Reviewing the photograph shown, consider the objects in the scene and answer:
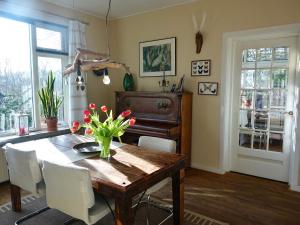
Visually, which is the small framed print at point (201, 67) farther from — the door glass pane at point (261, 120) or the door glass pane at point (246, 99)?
the door glass pane at point (261, 120)

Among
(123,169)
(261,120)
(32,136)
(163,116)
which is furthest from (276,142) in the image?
(32,136)

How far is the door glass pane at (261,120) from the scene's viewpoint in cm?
329

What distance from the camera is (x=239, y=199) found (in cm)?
277

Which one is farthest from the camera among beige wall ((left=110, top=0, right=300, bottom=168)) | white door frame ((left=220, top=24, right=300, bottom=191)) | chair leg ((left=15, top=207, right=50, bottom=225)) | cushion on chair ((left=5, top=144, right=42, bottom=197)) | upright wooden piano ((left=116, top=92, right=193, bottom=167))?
upright wooden piano ((left=116, top=92, right=193, bottom=167))

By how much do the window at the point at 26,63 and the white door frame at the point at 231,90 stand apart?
252 cm

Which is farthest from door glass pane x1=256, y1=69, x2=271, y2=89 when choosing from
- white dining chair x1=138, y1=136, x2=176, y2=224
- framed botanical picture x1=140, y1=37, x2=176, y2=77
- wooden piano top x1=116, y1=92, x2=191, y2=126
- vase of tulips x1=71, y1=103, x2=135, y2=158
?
vase of tulips x1=71, y1=103, x2=135, y2=158

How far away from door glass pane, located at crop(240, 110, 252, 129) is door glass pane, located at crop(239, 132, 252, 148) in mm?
126

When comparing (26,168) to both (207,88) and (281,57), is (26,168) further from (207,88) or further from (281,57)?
(281,57)

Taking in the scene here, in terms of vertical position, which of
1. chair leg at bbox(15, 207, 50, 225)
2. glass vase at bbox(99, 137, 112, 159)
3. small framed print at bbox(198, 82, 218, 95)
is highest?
small framed print at bbox(198, 82, 218, 95)

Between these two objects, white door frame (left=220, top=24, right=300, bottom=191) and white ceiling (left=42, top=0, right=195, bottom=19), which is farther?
white ceiling (left=42, top=0, right=195, bottom=19)

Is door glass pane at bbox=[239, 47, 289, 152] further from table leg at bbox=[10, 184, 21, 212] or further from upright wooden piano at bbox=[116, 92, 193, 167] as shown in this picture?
table leg at bbox=[10, 184, 21, 212]

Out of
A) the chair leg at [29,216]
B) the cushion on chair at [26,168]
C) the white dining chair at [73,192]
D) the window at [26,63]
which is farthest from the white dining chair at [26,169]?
the window at [26,63]

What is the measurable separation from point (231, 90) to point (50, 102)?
8.72 ft

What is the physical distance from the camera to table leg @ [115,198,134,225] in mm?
1543
